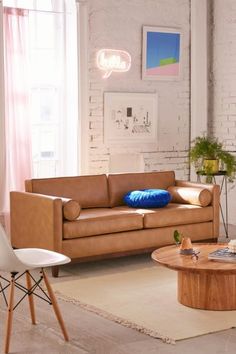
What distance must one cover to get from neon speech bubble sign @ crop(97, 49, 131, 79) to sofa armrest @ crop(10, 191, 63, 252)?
2.10 m

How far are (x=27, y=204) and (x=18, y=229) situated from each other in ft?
1.06

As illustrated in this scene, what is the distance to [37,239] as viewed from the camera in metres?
6.30

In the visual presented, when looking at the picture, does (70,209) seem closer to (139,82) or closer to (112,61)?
(112,61)

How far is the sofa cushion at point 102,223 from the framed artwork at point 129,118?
1.68 meters

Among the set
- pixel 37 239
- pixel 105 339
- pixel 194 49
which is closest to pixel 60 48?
pixel 194 49

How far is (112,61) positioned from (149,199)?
6.59ft

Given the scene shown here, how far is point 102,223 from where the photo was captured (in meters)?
6.29

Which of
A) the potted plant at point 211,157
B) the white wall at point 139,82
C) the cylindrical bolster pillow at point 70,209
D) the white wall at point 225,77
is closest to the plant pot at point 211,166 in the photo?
the potted plant at point 211,157

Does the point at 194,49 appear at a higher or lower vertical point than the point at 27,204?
higher

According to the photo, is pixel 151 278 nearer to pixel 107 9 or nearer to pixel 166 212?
pixel 166 212

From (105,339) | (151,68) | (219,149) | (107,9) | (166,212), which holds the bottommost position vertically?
(105,339)

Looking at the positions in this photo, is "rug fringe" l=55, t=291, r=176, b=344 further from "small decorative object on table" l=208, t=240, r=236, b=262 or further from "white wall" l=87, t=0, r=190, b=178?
"white wall" l=87, t=0, r=190, b=178

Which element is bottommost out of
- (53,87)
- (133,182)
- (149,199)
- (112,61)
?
(149,199)

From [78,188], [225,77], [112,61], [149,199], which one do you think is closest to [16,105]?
[78,188]
